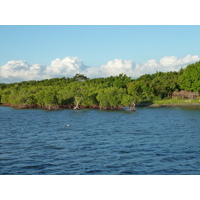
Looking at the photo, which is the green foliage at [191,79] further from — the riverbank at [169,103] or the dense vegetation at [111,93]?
the riverbank at [169,103]

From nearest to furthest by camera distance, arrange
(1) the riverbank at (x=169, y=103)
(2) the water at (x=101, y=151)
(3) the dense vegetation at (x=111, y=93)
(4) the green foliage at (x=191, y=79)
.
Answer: (2) the water at (x=101, y=151) → (3) the dense vegetation at (x=111, y=93) → (1) the riverbank at (x=169, y=103) → (4) the green foliage at (x=191, y=79)

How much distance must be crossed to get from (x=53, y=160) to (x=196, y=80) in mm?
88762

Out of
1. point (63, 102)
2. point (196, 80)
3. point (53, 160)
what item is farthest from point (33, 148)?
point (196, 80)

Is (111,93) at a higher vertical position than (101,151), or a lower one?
higher

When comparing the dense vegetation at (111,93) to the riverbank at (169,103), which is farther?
the riverbank at (169,103)

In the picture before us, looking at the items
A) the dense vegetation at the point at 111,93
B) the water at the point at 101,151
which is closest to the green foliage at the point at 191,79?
the dense vegetation at the point at 111,93

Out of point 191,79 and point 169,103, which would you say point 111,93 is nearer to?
point 169,103

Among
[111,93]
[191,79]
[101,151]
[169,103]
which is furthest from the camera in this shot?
[191,79]

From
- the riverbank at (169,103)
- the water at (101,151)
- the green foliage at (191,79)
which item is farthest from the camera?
the green foliage at (191,79)

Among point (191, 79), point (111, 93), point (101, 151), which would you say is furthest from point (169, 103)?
point (101, 151)

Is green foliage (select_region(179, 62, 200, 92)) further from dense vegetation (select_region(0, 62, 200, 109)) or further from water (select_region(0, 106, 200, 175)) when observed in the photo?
water (select_region(0, 106, 200, 175))

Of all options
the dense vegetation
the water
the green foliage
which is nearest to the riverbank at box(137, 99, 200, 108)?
the dense vegetation

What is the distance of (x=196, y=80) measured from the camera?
10700 centimetres

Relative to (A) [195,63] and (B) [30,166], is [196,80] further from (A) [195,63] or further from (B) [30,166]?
(B) [30,166]
